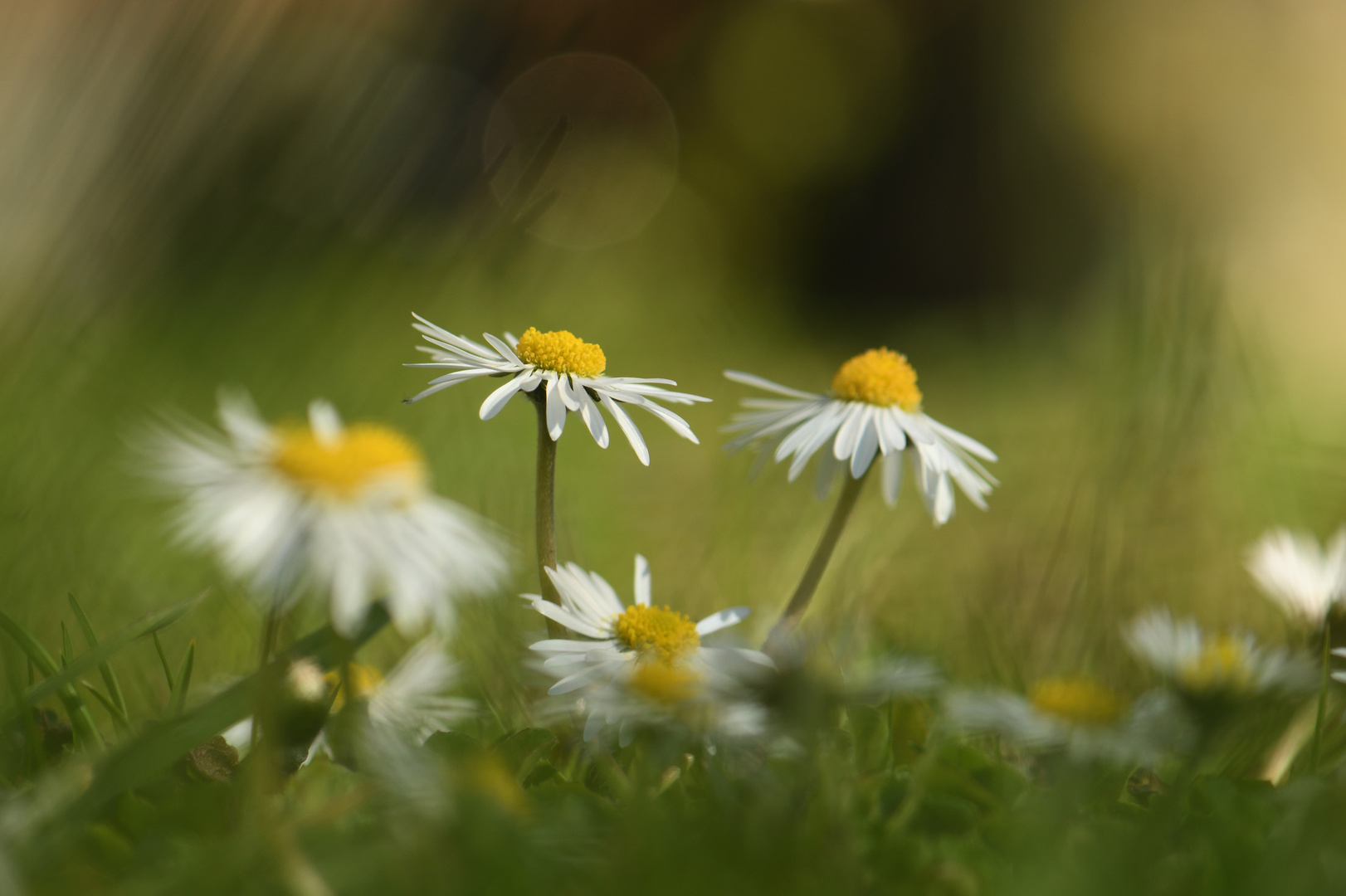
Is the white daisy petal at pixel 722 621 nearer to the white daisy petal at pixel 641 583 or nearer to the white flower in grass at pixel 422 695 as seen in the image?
the white daisy petal at pixel 641 583

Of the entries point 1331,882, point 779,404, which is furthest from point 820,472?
point 1331,882

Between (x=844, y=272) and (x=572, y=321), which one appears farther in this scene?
(x=844, y=272)

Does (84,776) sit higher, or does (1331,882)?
(1331,882)

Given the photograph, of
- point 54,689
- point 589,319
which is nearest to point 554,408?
point 54,689

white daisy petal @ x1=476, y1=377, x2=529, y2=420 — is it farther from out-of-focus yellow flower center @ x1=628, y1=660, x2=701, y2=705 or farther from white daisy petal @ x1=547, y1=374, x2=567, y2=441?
out-of-focus yellow flower center @ x1=628, y1=660, x2=701, y2=705

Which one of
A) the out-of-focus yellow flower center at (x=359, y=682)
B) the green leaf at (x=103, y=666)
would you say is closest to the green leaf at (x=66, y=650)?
the green leaf at (x=103, y=666)

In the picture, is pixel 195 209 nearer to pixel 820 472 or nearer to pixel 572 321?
pixel 820 472
